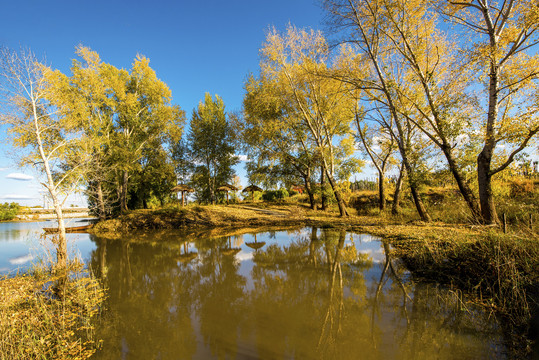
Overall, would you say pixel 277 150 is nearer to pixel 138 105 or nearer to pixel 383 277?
pixel 138 105

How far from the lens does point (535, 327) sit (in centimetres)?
321

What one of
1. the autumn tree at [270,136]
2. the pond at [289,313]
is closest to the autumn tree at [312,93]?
the autumn tree at [270,136]

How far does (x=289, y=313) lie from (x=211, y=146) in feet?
88.0

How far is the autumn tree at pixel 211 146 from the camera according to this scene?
2870 centimetres

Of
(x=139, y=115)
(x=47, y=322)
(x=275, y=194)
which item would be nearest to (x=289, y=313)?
(x=47, y=322)

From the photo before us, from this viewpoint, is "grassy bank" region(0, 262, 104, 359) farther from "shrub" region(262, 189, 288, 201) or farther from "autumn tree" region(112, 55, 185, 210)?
"shrub" region(262, 189, 288, 201)

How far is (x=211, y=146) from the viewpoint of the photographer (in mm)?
29000

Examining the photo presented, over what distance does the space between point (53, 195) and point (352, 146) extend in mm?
20393

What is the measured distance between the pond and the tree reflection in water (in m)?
0.02

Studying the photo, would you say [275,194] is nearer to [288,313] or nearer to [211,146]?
[211,146]

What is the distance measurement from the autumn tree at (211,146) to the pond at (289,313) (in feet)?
72.6

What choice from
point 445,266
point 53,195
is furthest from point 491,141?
point 53,195

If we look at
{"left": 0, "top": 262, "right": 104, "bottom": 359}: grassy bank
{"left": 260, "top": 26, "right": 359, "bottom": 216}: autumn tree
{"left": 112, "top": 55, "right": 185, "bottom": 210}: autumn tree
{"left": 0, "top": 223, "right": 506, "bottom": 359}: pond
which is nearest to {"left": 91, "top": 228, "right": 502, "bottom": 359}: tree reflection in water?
{"left": 0, "top": 223, "right": 506, "bottom": 359}: pond

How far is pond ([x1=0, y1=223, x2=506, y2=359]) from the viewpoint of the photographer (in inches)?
123
